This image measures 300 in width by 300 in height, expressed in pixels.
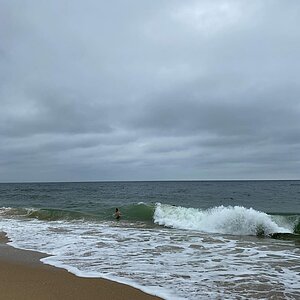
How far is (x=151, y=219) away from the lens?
2114 centimetres

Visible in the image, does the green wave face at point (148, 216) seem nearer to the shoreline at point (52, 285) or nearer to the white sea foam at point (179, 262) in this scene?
the white sea foam at point (179, 262)

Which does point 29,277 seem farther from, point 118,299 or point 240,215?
point 240,215

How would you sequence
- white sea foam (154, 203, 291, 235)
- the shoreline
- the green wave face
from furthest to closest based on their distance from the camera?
the green wave face
white sea foam (154, 203, 291, 235)
the shoreline

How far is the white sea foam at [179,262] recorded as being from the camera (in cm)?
645

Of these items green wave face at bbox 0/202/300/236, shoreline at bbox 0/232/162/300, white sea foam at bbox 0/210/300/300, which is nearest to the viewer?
shoreline at bbox 0/232/162/300

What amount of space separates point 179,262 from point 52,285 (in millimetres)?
3455

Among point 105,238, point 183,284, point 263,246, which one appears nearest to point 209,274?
point 183,284

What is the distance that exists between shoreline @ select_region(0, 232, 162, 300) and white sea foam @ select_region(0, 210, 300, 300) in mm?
321

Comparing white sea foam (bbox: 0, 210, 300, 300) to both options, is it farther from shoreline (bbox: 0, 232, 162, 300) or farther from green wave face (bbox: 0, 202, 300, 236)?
green wave face (bbox: 0, 202, 300, 236)

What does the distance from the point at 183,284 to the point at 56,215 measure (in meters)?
18.2

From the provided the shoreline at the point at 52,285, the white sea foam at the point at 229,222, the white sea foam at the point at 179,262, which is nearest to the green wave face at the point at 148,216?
the white sea foam at the point at 229,222

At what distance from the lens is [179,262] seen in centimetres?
872

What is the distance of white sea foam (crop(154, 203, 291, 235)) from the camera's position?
Answer: 16.3 meters

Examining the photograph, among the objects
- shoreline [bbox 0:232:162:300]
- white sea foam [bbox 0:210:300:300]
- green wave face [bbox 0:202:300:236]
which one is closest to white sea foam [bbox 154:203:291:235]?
green wave face [bbox 0:202:300:236]
